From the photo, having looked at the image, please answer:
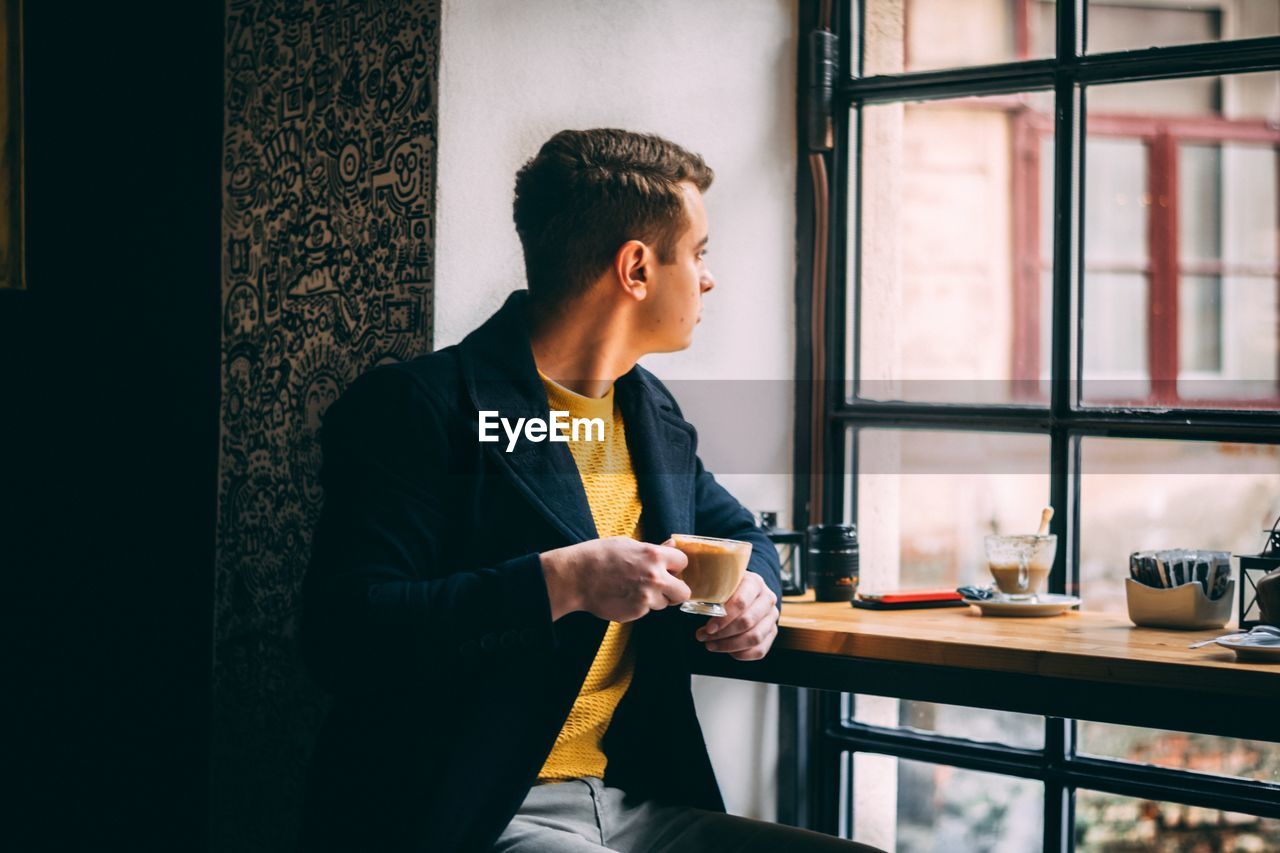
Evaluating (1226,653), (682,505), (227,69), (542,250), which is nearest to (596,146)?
(542,250)

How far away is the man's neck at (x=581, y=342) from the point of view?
1729 millimetres

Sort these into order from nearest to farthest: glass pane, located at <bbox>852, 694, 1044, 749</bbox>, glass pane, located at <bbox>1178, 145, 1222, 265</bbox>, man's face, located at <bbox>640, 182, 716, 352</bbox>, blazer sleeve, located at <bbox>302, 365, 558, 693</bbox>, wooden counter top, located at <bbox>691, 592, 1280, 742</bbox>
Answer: blazer sleeve, located at <bbox>302, 365, 558, 693</bbox> < wooden counter top, located at <bbox>691, 592, 1280, 742</bbox> < man's face, located at <bbox>640, 182, 716, 352</bbox> < glass pane, located at <bbox>852, 694, 1044, 749</bbox> < glass pane, located at <bbox>1178, 145, 1222, 265</bbox>

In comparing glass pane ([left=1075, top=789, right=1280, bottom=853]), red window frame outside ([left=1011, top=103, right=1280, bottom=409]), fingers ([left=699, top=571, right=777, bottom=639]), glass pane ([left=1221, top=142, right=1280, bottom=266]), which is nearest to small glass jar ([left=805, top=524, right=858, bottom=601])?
fingers ([left=699, top=571, right=777, bottom=639])

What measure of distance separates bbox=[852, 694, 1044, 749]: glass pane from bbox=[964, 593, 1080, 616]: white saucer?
9.7 inches

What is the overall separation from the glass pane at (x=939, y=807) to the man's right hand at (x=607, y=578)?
3.94 ft

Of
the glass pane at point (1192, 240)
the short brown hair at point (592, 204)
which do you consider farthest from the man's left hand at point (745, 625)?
the glass pane at point (1192, 240)

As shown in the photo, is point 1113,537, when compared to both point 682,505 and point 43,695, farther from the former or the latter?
point 43,695

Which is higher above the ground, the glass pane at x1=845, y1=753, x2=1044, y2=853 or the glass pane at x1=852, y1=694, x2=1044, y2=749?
the glass pane at x1=852, y1=694, x2=1044, y2=749

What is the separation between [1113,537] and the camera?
2.35m

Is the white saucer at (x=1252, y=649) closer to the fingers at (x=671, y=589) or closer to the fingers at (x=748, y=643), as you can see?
the fingers at (x=748, y=643)

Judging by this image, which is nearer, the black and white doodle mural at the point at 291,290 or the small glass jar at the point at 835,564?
the black and white doodle mural at the point at 291,290

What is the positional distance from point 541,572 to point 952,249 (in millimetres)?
3720

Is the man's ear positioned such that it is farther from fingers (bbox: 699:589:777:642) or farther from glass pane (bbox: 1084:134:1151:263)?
glass pane (bbox: 1084:134:1151:263)

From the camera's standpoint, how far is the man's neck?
1729mm
